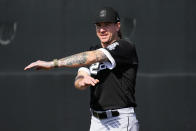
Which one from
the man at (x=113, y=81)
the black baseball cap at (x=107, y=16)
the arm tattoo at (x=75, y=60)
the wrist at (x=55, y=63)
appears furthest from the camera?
the black baseball cap at (x=107, y=16)

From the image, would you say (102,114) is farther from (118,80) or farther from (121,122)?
(118,80)

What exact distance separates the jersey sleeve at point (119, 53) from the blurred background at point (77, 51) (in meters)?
2.27

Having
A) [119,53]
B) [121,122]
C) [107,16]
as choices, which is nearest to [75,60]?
[119,53]

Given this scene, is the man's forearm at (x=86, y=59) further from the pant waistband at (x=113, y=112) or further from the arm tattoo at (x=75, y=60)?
the pant waistband at (x=113, y=112)

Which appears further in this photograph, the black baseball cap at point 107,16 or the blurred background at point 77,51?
the blurred background at point 77,51

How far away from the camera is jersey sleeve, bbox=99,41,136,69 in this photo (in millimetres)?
3750

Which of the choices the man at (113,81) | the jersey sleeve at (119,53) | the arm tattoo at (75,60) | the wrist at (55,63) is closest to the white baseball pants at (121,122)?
the man at (113,81)

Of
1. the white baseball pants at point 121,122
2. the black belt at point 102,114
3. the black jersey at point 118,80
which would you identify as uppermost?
the black jersey at point 118,80

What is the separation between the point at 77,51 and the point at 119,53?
8.59ft

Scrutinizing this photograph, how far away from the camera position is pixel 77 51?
251 inches

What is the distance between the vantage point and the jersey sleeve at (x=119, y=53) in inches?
148

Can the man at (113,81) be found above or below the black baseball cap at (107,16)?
below

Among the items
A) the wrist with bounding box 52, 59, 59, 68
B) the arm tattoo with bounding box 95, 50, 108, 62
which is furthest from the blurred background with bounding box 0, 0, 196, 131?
the wrist with bounding box 52, 59, 59, 68

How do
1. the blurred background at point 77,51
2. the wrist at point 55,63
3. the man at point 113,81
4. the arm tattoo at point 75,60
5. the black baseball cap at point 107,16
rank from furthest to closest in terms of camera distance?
the blurred background at point 77,51
the black baseball cap at point 107,16
the man at point 113,81
the arm tattoo at point 75,60
the wrist at point 55,63
